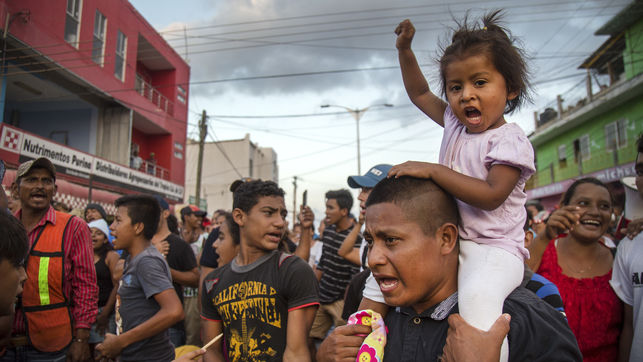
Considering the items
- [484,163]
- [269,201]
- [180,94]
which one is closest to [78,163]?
[180,94]

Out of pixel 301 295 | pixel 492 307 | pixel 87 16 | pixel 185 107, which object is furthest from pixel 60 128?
pixel 492 307

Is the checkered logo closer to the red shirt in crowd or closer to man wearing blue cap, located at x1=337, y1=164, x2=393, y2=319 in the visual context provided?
man wearing blue cap, located at x1=337, y1=164, x2=393, y2=319

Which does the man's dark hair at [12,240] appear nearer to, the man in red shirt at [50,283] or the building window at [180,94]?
the man in red shirt at [50,283]

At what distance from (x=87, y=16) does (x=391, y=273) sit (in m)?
18.0

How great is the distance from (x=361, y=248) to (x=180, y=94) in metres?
22.7

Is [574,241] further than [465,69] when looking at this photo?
Yes

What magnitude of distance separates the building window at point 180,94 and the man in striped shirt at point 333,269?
67.4 feet

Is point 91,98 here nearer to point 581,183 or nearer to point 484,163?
point 581,183

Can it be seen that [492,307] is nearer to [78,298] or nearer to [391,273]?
[391,273]

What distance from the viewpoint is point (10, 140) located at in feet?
36.9

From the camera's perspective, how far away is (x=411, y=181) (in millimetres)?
1614

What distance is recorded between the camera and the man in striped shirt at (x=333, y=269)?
522 cm

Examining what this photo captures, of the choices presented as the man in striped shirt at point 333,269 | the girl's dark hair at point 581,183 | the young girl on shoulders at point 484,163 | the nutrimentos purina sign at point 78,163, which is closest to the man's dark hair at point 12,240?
the young girl on shoulders at point 484,163

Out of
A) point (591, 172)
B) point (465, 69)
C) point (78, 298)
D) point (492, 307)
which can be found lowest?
point (78, 298)
